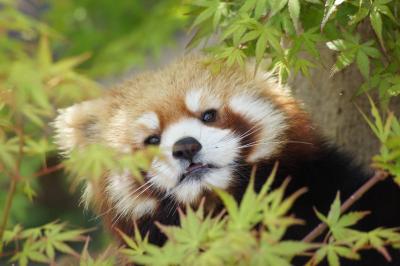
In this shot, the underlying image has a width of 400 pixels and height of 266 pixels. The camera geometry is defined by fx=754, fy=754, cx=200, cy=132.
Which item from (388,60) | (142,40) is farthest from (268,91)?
(142,40)

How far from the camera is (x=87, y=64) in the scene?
6590 millimetres

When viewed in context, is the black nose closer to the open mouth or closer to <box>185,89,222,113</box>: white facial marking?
the open mouth

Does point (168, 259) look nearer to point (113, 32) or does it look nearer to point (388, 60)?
point (388, 60)

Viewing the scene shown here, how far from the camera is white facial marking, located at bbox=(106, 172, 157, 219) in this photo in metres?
3.07

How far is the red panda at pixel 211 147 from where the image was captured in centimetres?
286

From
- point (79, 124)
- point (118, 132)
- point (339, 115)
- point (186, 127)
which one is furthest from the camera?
point (339, 115)

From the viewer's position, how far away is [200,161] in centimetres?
281

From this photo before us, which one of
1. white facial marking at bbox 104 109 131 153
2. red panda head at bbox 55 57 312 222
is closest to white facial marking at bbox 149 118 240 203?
red panda head at bbox 55 57 312 222

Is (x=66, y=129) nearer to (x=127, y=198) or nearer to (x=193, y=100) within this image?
(x=127, y=198)

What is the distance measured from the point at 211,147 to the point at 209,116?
0.81ft

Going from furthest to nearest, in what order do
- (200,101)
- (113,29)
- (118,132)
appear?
(113,29) → (118,132) → (200,101)

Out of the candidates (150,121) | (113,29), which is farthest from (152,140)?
(113,29)

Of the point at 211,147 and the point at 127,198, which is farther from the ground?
the point at 211,147

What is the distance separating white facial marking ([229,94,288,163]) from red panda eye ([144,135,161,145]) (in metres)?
0.34
